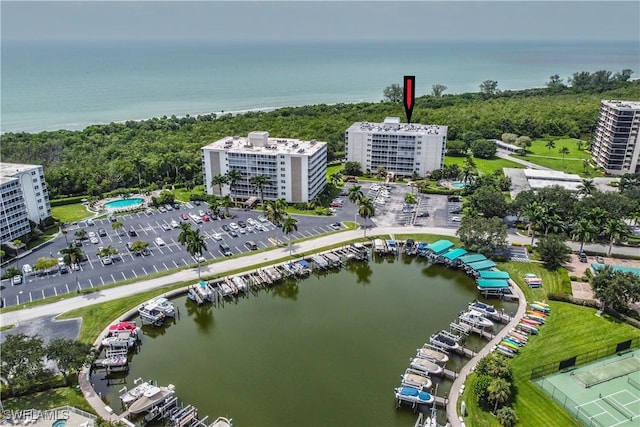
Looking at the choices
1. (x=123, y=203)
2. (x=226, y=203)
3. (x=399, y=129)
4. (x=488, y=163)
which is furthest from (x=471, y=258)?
(x=123, y=203)

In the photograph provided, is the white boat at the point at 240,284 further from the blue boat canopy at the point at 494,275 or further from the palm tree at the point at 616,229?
the palm tree at the point at 616,229

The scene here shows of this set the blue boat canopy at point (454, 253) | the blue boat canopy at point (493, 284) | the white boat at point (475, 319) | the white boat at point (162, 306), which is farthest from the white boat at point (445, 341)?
the white boat at point (162, 306)

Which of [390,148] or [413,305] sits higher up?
[390,148]

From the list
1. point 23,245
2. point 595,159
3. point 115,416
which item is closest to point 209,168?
point 23,245

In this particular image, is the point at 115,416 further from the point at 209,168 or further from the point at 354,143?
the point at 354,143

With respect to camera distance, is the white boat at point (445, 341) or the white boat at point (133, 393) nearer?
the white boat at point (133, 393)

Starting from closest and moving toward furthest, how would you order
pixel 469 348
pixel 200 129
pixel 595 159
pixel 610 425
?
1. pixel 610 425
2. pixel 469 348
3. pixel 595 159
4. pixel 200 129
